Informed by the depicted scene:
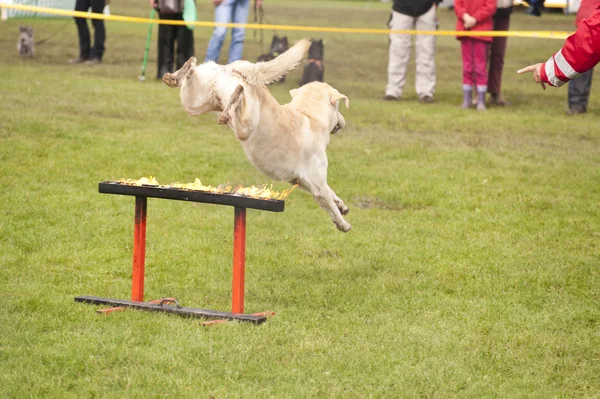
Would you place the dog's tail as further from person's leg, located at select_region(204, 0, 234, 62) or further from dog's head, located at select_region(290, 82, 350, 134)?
person's leg, located at select_region(204, 0, 234, 62)

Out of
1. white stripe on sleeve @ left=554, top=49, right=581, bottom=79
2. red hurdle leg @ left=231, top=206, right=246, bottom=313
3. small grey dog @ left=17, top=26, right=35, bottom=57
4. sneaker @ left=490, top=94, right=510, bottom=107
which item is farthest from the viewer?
small grey dog @ left=17, top=26, right=35, bottom=57

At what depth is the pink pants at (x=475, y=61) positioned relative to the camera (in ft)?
46.3

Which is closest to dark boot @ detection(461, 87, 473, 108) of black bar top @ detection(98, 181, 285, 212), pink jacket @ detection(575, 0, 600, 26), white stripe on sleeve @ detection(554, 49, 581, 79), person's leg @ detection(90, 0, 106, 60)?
pink jacket @ detection(575, 0, 600, 26)

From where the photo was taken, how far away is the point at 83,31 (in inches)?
696

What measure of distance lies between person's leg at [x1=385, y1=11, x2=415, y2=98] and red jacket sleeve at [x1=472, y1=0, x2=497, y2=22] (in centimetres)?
140

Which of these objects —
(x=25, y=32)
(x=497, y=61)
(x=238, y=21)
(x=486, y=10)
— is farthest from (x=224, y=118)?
(x=25, y=32)

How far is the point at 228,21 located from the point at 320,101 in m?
9.67

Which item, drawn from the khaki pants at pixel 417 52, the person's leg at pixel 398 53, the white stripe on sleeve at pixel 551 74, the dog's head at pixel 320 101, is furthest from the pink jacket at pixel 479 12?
the white stripe on sleeve at pixel 551 74

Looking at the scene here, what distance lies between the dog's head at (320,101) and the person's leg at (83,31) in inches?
459

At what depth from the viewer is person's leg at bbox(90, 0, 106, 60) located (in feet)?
56.5

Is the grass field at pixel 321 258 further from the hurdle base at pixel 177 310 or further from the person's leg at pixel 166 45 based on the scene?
the person's leg at pixel 166 45

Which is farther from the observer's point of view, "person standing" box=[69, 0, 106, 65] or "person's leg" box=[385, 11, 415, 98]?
"person standing" box=[69, 0, 106, 65]

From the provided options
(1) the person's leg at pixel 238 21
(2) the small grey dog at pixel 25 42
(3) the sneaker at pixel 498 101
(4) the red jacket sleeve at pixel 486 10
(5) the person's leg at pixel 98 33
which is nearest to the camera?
(4) the red jacket sleeve at pixel 486 10

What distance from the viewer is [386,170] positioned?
1041cm
